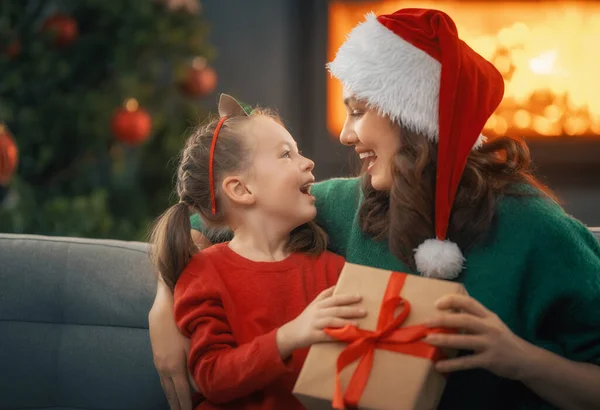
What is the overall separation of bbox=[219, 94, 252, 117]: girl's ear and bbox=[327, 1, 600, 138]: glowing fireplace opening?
7.58ft

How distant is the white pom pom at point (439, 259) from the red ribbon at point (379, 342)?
16cm

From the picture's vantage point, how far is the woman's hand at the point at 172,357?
1523 millimetres

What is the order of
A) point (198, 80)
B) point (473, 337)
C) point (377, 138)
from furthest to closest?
point (198, 80) → point (377, 138) → point (473, 337)

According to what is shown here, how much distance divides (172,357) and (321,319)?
14.8 inches

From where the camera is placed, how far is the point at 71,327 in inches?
71.4

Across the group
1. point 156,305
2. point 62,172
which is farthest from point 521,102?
point 156,305

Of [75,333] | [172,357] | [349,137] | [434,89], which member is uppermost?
[434,89]

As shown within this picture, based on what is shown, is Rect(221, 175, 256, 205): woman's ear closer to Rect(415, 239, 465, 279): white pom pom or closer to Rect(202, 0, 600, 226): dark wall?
Rect(415, 239, 465, 279): white pom pom

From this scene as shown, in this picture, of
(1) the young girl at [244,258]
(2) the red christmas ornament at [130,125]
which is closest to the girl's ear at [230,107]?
(1) the young girl at [244,258]

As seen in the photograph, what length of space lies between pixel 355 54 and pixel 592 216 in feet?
8.90

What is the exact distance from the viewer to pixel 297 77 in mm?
3980

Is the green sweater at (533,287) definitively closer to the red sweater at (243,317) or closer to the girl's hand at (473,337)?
the girl's hand at (473,337)

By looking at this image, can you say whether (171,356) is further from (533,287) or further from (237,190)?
(533,287)

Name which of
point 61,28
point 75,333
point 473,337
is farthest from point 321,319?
point 61,28
